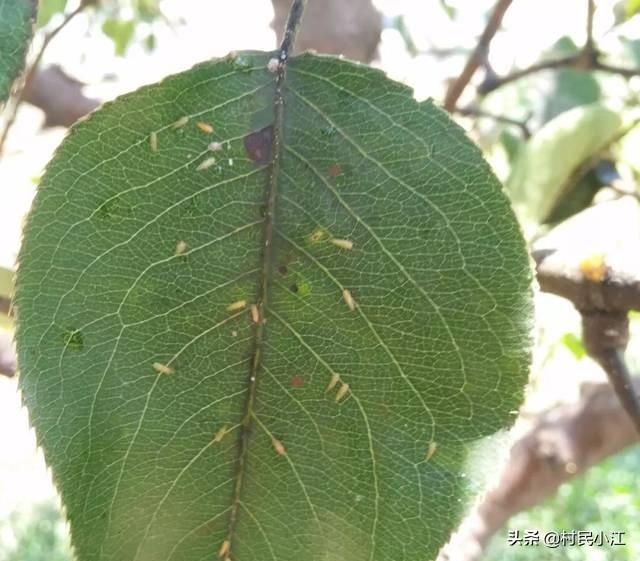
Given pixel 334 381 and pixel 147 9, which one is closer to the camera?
pixel 334 381

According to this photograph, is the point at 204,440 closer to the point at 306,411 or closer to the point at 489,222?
the point at 306,411

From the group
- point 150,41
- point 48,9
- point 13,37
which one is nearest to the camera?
point 13,37

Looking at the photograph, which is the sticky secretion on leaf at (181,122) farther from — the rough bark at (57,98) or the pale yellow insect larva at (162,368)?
the rough bark at (57,98)

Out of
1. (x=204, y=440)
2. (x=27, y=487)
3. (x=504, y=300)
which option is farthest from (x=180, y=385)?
(x=27, y=487)

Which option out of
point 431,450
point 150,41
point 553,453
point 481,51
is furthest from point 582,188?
point 150,41

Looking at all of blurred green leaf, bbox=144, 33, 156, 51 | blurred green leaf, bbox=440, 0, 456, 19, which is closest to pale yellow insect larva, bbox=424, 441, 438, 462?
blurred green leaf, bbox=440, 0, 456, 19

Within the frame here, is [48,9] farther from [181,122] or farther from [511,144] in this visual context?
[181,122]

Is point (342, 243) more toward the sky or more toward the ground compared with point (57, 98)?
more toward the ground

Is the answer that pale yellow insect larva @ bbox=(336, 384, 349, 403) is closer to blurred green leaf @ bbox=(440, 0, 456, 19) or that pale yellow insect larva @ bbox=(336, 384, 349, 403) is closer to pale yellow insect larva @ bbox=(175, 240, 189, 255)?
pale yellow insect larva @ bbox=(175, 240, 189, 255)
